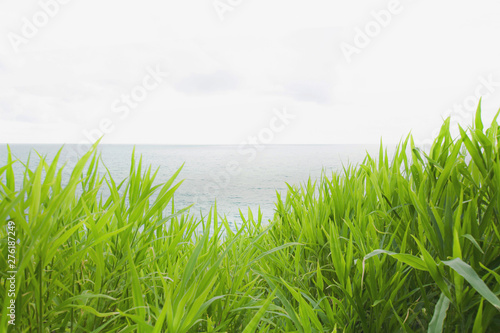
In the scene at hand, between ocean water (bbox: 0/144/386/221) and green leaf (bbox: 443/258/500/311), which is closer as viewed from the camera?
green leaf (bbox: 443/258/500/311)

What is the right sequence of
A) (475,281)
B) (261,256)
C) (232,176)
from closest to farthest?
(475,281) < (261,256) < (232,176)

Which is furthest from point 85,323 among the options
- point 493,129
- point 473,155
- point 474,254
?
point 493,129

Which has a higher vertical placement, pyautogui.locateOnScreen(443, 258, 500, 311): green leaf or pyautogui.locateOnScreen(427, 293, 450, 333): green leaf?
pyautogui.locateOnScreen(443, 258, 500, 311): green leaf

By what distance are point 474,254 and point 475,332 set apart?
161 mm

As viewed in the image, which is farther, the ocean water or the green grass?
the ocean water

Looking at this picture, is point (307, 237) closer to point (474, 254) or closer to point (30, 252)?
point (474, 254)

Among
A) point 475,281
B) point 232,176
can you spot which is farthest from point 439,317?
point 232,176

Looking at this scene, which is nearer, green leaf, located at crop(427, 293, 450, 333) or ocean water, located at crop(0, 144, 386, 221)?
green leaf, located at crop(427, 293, 450, 333)

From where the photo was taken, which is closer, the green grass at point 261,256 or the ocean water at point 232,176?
the green grass at point 261,256

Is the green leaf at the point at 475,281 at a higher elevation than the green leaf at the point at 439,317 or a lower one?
higher

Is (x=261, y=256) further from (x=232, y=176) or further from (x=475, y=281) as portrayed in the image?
(x=232, y=176)

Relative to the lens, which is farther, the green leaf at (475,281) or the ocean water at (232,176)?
the ocean water at (232,176)

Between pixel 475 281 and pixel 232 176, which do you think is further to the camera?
pixel 232 176

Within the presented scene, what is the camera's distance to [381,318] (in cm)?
73
